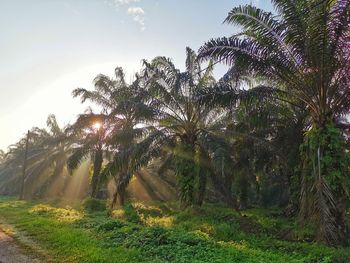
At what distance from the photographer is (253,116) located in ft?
53.0

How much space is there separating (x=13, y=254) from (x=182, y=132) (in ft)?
36.6

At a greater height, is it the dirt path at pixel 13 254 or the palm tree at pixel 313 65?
the palm tree at pixel 313 65

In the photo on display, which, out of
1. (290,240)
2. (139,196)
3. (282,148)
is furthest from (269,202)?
(290,240)

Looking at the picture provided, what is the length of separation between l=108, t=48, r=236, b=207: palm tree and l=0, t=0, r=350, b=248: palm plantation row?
0.05 m

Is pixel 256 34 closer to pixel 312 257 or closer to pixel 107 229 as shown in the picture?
pixel 312 257

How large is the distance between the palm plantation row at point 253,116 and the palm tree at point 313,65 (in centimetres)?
3

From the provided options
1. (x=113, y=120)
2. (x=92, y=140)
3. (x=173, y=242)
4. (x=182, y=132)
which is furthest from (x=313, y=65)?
(x=92, y=140)

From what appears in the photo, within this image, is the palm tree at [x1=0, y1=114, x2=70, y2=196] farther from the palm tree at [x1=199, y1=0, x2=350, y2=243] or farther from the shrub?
the palm tree at [x1=199, y1=0, x2=350, y2=243]

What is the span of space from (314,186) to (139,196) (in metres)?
23.6

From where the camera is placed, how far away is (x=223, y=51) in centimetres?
1320

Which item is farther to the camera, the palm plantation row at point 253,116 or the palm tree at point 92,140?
the palm tree at point 92,140

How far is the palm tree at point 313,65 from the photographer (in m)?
11.4

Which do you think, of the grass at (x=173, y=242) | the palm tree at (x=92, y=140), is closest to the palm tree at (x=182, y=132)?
the grass at (x=173, y=242)

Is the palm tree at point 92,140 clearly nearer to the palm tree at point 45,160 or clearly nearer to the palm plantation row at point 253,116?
the palm plantation row at point 253,116
